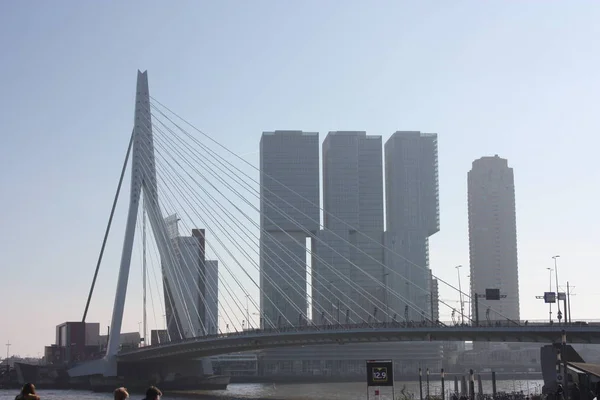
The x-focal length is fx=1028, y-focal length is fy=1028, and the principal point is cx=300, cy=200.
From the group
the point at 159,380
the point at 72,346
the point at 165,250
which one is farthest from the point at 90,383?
the point at 72,346

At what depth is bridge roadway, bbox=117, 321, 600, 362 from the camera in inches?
2616

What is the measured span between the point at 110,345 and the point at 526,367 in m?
122

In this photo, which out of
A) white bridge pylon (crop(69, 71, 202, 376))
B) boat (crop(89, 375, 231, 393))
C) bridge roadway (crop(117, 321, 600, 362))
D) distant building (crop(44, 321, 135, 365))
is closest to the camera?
bridge roadway (crop(117, 321, 600, 362))

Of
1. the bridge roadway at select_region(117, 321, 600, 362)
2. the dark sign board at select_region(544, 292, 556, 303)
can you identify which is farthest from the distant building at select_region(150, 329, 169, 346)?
the dark sign board at select_region(544, 292, 556, 303)

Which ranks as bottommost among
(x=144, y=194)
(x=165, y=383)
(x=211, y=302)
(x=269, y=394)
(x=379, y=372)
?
(x=269, y=394)

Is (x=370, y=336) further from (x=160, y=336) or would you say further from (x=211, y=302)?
(x=211, y=302)

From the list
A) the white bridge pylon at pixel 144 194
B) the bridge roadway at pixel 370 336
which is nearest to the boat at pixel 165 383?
the bridge roadway at pixel 370 336

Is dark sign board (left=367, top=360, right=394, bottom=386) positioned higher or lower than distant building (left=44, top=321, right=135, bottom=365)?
lower

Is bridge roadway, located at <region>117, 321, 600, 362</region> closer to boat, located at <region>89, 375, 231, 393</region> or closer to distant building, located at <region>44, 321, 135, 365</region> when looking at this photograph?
boat, located at <region>89, 375, 231, 393</region>

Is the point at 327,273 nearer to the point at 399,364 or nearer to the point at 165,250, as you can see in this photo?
the point at 399,364

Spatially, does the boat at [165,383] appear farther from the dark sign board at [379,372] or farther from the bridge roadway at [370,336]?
the dark sign board at [379,372]

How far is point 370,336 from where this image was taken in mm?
75438

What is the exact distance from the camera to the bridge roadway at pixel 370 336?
218ft

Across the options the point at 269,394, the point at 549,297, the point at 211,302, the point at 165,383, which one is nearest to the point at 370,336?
the point at 549,297
